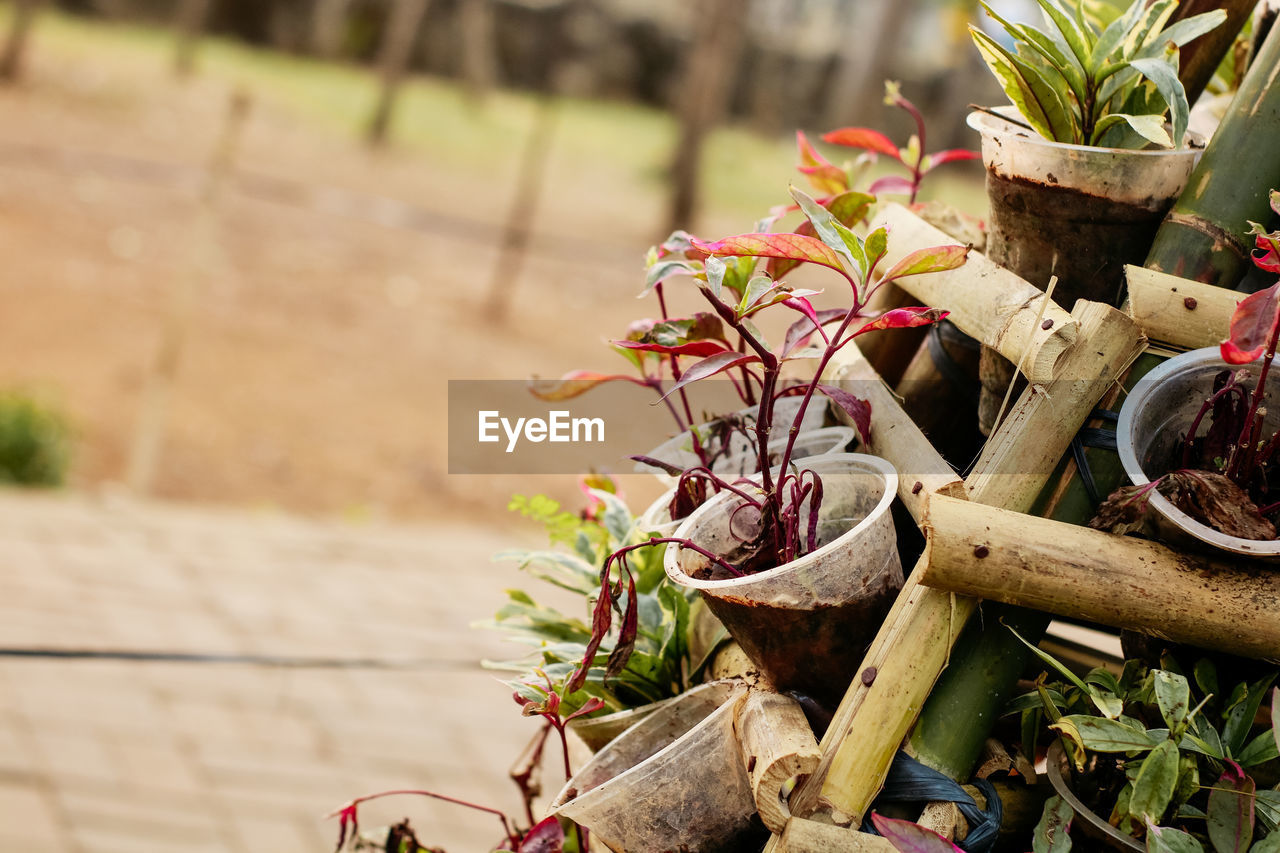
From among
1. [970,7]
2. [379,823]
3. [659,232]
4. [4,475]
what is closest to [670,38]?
[970,7]

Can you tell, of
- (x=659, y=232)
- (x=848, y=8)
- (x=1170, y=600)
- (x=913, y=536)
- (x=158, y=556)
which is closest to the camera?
(x=1170, y=600)

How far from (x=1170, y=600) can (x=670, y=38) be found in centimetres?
1533

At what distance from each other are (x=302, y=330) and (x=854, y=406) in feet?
20.7

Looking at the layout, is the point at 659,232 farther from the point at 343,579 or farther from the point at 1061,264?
the point at 1061,264

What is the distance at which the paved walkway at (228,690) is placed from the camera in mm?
2389

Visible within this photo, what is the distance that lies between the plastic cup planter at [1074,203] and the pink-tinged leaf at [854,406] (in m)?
0.18

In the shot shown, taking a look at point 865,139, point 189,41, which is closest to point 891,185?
point 865,139

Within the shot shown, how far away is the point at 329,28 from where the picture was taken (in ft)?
45.8

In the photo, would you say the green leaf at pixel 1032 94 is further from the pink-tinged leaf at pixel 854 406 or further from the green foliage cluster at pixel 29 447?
the green foliage cluster at pixel 29 447

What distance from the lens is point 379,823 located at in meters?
2.46

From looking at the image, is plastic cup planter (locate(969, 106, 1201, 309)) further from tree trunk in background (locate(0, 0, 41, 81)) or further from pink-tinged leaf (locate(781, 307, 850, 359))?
tree trunk in background (locate(0, 0, 41, 81))

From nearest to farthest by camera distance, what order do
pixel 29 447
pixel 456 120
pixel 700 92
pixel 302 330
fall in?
pixel 29 447, pixel 302 330, pixel 700 92, pixel 456 120

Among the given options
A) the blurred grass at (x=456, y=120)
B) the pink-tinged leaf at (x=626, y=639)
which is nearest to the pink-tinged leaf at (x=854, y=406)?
the pink-tinged leaf at (x=626, y=639)

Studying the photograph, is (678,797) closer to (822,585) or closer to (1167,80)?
(822,585)
